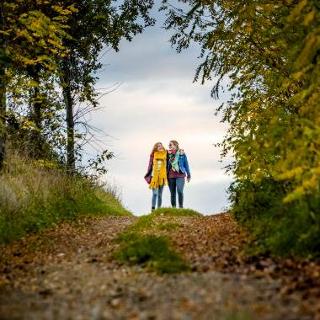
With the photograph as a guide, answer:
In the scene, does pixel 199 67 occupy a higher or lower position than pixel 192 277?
higher

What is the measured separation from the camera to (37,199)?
14266 millimetres

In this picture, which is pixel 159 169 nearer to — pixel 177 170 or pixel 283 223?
pixel 177 170

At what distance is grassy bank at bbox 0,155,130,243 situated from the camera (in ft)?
41.2

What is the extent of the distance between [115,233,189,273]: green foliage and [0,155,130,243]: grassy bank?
3.65 meters

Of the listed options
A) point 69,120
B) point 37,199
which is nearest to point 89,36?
point 69,120

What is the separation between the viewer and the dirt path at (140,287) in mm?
5512

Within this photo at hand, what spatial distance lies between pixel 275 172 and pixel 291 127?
1.53 m

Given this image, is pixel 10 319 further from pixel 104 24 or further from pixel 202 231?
pixel 104 24

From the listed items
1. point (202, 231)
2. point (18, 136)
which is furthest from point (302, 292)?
point (18, 136)

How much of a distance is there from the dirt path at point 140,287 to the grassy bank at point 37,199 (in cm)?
197

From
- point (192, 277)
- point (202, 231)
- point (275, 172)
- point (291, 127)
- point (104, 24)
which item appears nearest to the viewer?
point (192, 277)

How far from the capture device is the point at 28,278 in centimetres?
795

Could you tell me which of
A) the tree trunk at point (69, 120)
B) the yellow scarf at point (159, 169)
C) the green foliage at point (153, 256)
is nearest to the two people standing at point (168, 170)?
the yellow scarf at point (159, 169)

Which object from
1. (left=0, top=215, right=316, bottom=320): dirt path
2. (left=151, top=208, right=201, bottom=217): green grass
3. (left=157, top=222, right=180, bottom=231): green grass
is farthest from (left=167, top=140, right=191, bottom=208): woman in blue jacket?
(left=0, top=215, right=316, bottom=320): dirt path
